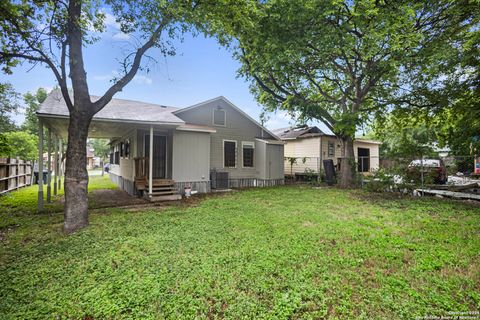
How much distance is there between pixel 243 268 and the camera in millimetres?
3164

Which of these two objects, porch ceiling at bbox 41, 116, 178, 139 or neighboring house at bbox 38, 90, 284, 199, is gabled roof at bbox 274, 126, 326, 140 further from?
porch ceiling at bbox 41, 116, 178, 139

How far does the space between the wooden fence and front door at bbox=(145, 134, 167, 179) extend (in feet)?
19.9

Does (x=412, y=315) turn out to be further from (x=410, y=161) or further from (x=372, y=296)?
(x=410, y=161)

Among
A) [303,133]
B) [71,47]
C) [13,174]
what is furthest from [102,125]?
[303,133]

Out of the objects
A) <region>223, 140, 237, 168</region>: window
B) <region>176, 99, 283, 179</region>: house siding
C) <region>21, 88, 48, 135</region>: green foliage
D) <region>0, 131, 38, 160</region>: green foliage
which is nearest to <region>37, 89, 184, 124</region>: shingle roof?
<region>176, 99, 283, 179</region>: house siding

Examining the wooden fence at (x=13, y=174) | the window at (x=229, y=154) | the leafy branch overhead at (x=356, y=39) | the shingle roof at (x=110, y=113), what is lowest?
the wooden fence at (x=13, y=174)

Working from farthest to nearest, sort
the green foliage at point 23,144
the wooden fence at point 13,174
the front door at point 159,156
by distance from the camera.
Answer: the green foliage at point 23,144 < the front door at point 159,156 < the wooden fence at point 13,174

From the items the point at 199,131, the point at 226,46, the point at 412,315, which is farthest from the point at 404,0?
the point at 412,315

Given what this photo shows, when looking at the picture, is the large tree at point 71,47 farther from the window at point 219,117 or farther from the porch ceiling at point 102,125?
the window at point 219,117

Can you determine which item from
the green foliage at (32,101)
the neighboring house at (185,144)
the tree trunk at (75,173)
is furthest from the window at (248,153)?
the green foliage at (32,101)

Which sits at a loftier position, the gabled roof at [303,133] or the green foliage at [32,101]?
the green foliage at [32,101]

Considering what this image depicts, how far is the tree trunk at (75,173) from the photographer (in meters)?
4.87

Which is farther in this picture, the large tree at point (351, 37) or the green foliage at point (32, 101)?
the green foliage at point (32, 101)

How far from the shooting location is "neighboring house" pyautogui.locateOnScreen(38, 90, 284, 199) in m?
8.05
